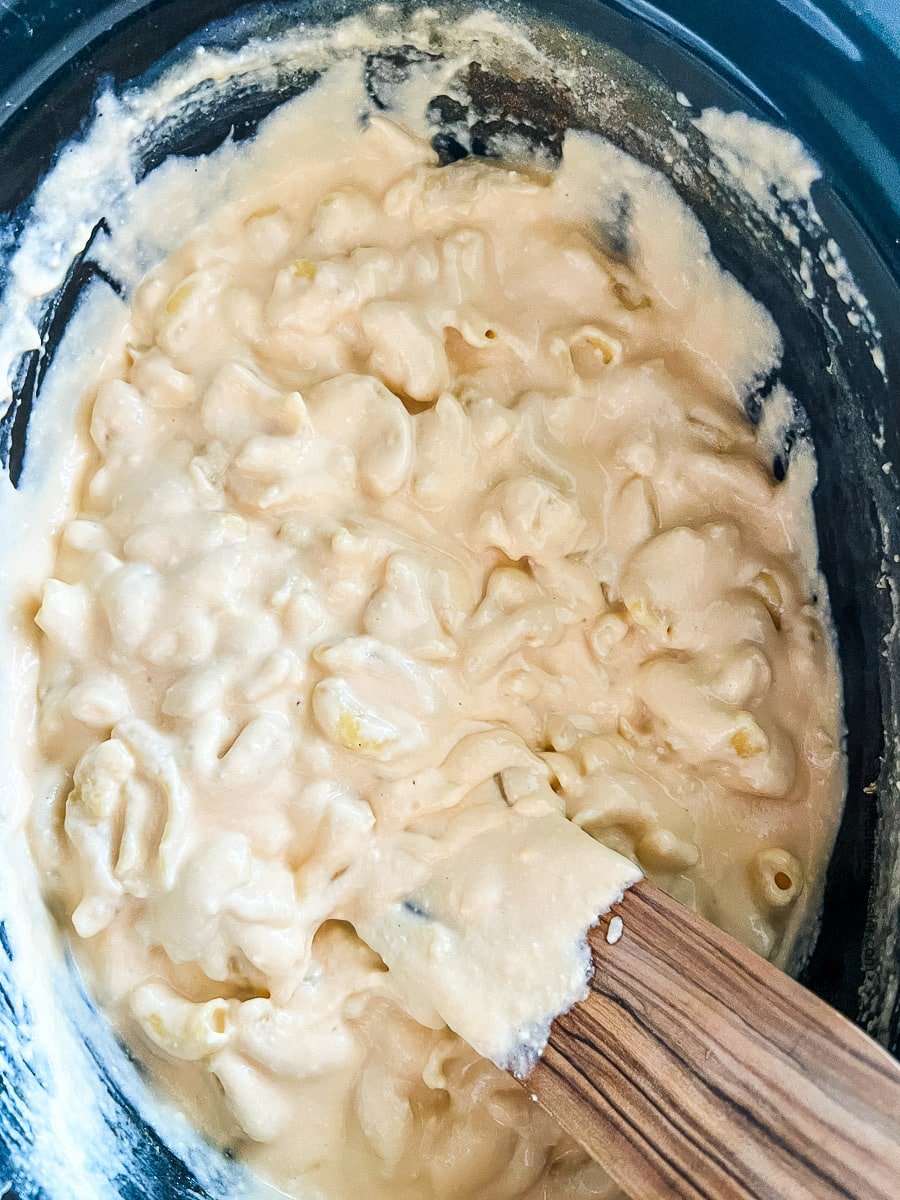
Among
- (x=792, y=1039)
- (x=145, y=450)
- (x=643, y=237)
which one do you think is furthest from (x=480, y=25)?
(x=792, y=1039)

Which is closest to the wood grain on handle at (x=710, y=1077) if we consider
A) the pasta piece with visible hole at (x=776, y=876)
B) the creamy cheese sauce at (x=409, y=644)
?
the creamy cheese sauce at (x=409, y=644)

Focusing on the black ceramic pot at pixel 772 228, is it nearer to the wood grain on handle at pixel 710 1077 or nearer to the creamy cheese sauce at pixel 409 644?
the creamy cheese sauce at pixel 409 644

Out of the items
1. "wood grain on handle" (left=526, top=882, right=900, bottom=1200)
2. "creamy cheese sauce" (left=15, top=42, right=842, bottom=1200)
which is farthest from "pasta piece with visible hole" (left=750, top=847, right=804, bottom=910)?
"wood grain on handle" (left=526, top=882, right=900, bottom=1200)

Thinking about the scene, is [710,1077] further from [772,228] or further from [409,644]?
[772,228]

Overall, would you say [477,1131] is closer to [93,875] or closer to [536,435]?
[93,875]

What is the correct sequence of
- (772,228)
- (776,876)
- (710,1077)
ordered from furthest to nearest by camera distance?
(776,876) → (772,228) → (710,1077)

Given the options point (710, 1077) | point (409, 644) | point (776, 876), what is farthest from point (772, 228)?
point (710, 1077)
